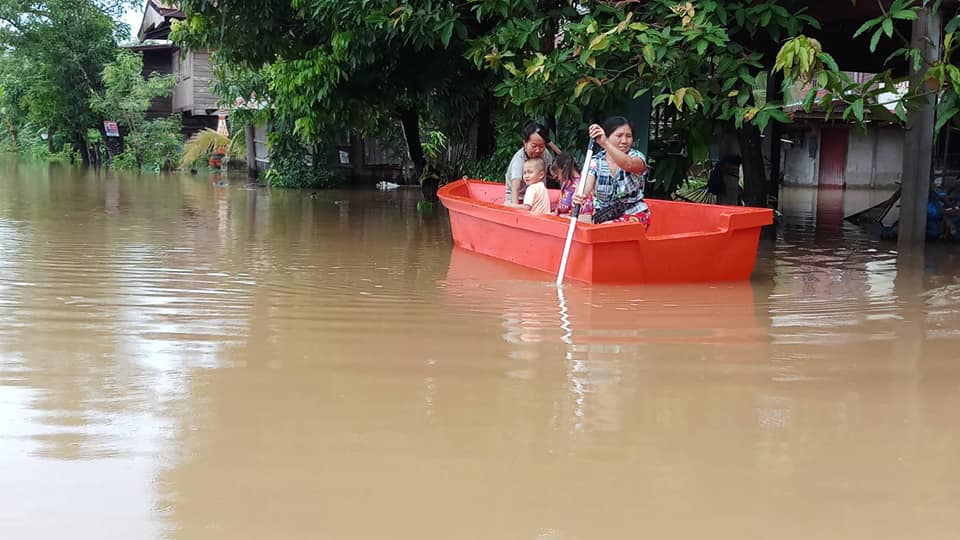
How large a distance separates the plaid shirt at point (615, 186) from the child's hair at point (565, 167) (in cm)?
142

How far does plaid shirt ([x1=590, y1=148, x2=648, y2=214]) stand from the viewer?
289 inches

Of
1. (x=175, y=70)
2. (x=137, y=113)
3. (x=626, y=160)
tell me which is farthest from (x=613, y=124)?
(x=175, y=70)

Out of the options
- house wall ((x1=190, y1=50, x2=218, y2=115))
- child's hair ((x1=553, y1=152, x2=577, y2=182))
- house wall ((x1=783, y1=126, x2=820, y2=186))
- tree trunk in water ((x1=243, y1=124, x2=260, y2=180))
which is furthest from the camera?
house wall ((x1=190, y1=50, x2=218, y2=115))

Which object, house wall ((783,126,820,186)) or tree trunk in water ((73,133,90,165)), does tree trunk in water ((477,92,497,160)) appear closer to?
house wall ((783,126,820,186))

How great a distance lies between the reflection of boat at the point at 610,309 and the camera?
5.00 meters

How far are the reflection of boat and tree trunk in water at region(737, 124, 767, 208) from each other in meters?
4.86

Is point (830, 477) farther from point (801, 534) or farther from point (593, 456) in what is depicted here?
point (593, 456)

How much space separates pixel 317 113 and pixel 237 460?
977 centimetres

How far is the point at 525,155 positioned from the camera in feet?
28.7

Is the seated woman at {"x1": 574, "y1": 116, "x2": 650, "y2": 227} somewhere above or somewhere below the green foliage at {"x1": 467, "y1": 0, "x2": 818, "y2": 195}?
below

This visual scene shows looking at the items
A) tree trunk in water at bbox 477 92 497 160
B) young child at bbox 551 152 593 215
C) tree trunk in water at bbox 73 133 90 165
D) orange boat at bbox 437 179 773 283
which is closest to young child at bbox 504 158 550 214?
young child at bbox 551 152 593 215

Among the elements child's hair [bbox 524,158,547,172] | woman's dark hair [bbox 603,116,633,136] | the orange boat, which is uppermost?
woman's dark hair [bbox 603,116,633,136]

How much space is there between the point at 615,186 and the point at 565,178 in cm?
160

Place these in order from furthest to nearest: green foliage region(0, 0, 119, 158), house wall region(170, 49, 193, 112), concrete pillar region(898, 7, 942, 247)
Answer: green foliage region(0, 0, 119, 158) → house wall region(170, 49, 193, 112) → concrete pillar region(898, 7, 942, 247)
